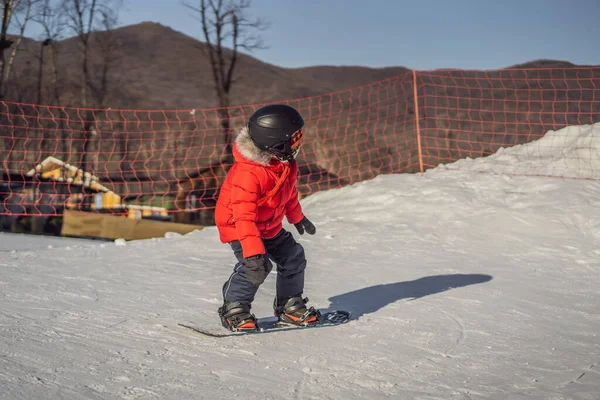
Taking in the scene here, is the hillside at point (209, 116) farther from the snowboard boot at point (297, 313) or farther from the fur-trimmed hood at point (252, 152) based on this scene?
the fur-trimmed hood at point (252, 152)

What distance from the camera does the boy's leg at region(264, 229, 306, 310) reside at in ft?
12.7

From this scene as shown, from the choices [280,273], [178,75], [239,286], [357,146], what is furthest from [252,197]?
[178,75]

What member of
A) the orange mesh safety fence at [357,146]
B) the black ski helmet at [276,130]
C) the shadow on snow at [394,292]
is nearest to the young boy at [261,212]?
the black ski helmet at [276,130]

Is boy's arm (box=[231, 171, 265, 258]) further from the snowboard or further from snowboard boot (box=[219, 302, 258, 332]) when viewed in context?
the snowboard

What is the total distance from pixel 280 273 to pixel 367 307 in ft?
2.77

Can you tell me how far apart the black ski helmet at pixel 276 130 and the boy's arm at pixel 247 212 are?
0.64ft

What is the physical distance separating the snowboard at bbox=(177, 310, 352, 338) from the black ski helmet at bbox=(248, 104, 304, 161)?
97cm

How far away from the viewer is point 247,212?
3500 millimetres

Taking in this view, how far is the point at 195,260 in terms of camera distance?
6.11 metres

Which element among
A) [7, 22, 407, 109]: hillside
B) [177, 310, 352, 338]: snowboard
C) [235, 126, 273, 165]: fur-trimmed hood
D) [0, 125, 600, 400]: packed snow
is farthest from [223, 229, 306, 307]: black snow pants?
[7, 22, 407, 109]: hillside

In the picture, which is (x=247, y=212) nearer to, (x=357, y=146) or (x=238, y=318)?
(x=238, y=318)

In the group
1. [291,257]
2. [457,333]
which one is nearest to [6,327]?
[291,257]

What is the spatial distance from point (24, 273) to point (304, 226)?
8.03ft

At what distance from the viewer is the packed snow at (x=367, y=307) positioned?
2863 millimetres
